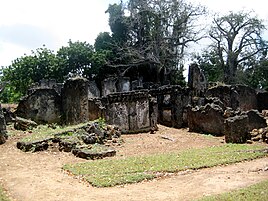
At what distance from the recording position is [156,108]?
71.0ft

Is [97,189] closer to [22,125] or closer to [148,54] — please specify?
[22,125]

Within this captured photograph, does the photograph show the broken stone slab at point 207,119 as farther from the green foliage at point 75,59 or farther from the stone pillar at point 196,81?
the green foliage at point 75,59

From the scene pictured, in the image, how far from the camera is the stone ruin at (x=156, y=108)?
18255 millimetres

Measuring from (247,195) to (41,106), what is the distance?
55.1 feet

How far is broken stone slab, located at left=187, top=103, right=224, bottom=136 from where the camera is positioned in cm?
1950

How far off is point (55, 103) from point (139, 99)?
5.15 meters

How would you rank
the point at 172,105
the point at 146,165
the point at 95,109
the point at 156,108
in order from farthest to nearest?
the point at 172,105 < the point at 95,109 < the point at 156,108 < the point at 146,165

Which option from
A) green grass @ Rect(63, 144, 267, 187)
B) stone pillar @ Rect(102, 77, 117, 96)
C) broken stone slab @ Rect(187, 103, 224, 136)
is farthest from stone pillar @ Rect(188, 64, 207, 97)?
green grass @ Rect(63, 144, 267, 187)

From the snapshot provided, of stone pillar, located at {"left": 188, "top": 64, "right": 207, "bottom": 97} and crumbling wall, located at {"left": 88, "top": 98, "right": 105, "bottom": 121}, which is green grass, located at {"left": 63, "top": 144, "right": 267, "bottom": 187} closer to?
crumbling wall, located at {"left": 88, "top": 98, "right": 105, "bottom": 121}

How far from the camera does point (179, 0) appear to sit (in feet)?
133

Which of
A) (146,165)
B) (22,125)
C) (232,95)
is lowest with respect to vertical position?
(146,165)

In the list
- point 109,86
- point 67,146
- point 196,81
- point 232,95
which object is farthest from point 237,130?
point 109,86

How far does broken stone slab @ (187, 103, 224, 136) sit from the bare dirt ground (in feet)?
25.9

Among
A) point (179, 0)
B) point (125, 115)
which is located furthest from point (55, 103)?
point (179, 0)
